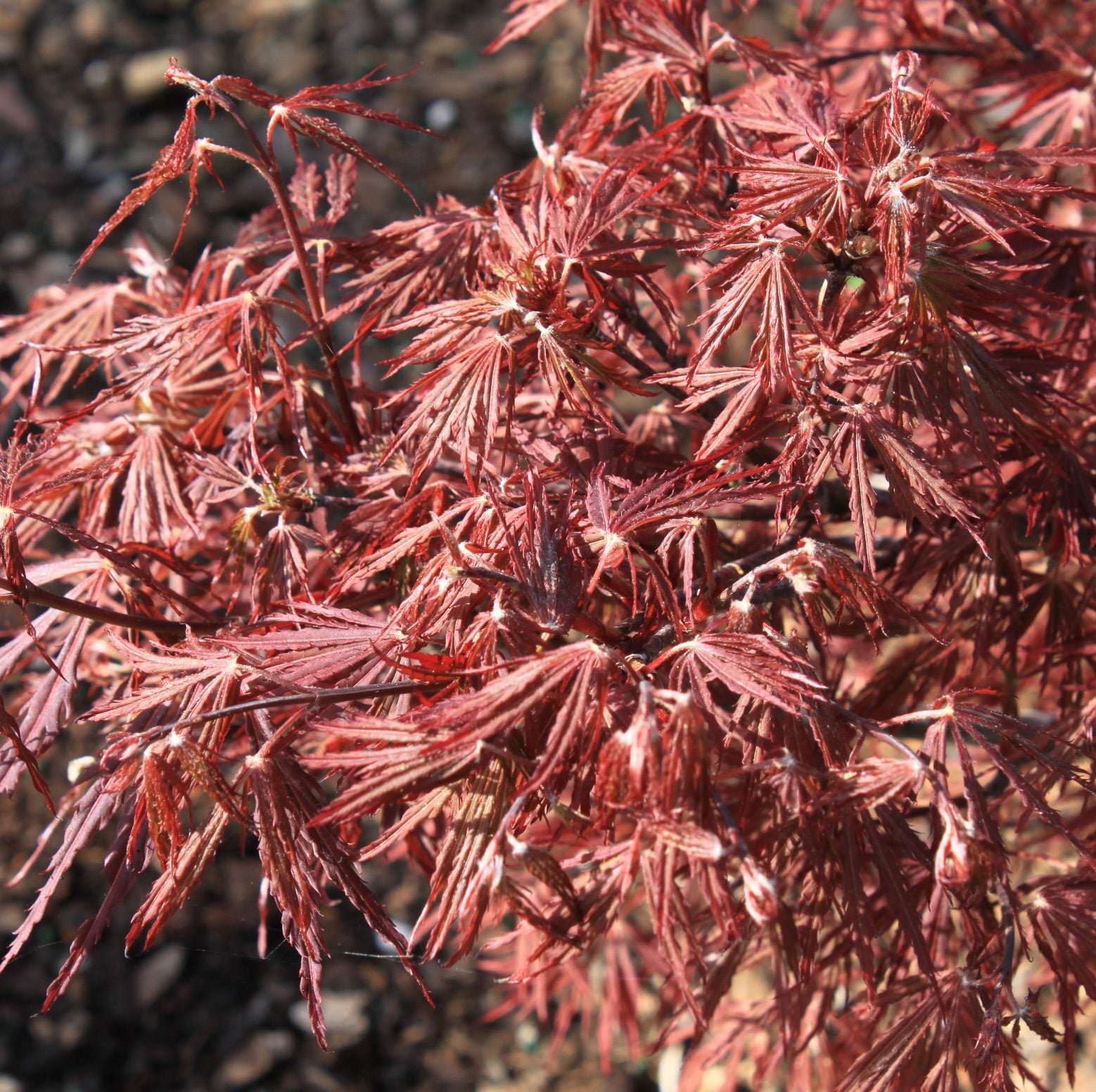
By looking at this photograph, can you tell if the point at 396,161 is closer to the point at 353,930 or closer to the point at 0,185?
the point at 0,185

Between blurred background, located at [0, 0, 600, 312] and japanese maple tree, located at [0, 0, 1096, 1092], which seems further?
blurred background, located at [0, 0, 600, 312]

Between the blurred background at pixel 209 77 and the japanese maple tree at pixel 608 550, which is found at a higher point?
the japanese maple tree at pixel 608 550

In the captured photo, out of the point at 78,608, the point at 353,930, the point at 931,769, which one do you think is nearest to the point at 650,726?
the point at 931,769

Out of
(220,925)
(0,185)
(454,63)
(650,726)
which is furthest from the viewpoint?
(454,63)

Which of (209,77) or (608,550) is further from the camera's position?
(209,77)

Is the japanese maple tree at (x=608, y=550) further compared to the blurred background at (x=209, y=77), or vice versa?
the blurred background at (x=209, y=77)

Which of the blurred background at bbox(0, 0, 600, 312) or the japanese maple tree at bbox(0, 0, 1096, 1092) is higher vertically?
the japanese maple tree at bbox(0, 0, 1096, 1092)

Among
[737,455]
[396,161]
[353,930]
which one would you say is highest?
[737,455]

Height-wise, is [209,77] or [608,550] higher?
[608,550]
